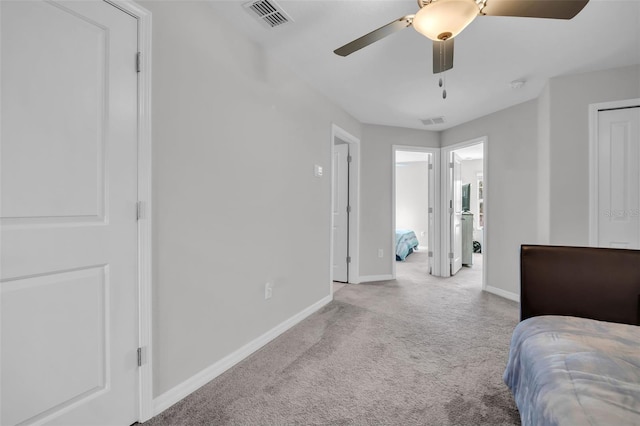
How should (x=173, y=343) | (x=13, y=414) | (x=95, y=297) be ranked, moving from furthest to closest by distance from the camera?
(x=173, y=343) → (x=95, y=297) → (x=13, y=414)

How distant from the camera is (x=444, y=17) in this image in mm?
1303

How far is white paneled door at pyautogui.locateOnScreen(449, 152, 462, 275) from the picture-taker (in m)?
4.82

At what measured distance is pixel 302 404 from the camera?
65.1 inches

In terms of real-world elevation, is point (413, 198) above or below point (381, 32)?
below

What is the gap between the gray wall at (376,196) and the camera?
4500 millimetres

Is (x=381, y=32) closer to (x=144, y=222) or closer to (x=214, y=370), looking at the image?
(x=144, y=222)

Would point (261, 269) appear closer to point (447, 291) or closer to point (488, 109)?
point (447, 291)

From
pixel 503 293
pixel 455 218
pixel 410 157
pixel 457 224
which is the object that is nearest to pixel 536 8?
pixel 503 293

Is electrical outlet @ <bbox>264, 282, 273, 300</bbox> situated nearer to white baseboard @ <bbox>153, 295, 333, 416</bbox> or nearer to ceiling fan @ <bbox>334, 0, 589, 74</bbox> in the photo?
white baseboard @ <bbox>153, 295, 333, 416</bbox>

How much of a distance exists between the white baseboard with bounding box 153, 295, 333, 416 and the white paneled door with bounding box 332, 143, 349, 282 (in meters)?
1.71

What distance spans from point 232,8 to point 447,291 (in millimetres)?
3926

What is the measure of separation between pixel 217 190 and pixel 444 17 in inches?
61.4

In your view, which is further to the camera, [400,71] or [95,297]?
[400,71]

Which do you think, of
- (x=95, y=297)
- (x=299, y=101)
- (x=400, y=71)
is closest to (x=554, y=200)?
(x=400, y=71)
